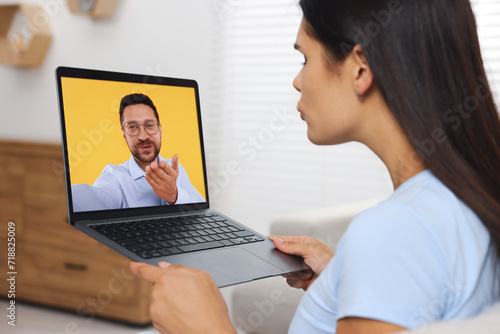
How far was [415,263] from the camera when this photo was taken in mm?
615

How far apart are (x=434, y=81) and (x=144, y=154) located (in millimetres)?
555

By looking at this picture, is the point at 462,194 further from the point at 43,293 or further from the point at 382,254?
the point at 43,293

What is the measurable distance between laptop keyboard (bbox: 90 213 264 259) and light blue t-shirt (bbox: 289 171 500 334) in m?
0.29

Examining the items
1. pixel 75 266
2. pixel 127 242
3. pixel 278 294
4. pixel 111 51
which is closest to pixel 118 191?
pixel 127 242

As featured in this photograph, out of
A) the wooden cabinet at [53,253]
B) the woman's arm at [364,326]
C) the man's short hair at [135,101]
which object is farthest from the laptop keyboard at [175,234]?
the wooden cabinet at [53,253]

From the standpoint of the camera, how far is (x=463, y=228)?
669mm

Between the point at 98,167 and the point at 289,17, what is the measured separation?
1814 mm

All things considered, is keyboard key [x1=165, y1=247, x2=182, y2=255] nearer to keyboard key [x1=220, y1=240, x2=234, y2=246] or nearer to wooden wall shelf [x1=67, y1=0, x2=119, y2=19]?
keyboard key [x1=220, y1=240, x2=234, y2=246]

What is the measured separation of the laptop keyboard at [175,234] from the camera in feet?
2.89

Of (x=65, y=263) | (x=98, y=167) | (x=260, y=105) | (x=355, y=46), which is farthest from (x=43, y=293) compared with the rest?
(x=355, y=46)

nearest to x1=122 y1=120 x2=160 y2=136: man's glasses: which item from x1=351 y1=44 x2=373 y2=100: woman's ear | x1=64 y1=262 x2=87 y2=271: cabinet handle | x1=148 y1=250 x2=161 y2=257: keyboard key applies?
x1=148 y1=250 x2=161 y2=257: keyboard key

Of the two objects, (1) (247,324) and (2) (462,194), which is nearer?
(2) (462,194)

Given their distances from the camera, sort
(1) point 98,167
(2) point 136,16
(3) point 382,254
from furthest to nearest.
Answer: (2) point 136,16, (1) point 98,167, (3) point 382,254

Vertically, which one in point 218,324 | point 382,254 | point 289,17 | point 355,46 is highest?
point 289,17
